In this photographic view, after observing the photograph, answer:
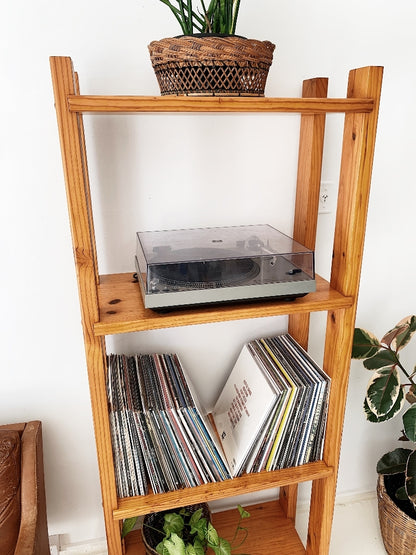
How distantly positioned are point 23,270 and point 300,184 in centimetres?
80

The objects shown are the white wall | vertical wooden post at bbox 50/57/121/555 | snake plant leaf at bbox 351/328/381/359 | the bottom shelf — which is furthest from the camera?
the bottom shelf

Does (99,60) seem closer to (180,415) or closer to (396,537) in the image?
(180,415)

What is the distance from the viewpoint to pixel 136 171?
3.89 feet

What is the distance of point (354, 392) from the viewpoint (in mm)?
1629

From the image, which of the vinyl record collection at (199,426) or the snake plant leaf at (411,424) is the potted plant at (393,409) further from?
the vinyl record collection at (199,426)

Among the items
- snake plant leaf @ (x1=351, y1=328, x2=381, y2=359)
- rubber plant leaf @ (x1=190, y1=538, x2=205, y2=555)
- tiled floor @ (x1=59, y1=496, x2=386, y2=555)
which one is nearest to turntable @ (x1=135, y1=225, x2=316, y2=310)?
snake plant leaf @ (x1=351, y1=328, x2=381, y2=359)

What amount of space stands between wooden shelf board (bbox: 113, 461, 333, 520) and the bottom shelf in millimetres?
427

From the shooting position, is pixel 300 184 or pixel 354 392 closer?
pixel 300 184

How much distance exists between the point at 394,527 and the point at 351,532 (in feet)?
0.77

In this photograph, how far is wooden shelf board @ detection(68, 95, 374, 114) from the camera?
809 millimetres

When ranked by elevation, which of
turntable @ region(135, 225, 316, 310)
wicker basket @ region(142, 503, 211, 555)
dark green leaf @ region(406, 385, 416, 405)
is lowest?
wicker basket @ region(142, 503, 211, 555)

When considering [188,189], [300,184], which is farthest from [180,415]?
[300,184]

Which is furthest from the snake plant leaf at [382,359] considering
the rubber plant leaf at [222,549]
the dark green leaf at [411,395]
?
the rubber plant leaf at [222,549]

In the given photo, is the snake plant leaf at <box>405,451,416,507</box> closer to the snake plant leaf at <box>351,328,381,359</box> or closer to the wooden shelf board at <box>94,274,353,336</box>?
the snake plant leaf at <box>351,328,381,359</box>
